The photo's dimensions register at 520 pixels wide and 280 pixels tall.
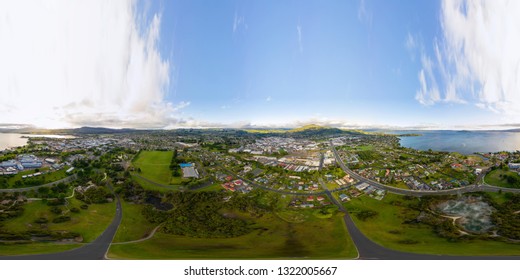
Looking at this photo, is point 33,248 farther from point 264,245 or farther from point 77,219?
point 264,245

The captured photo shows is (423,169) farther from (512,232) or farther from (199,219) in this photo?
(199,219)

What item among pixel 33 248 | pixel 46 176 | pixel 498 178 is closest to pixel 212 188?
pixel 33 248

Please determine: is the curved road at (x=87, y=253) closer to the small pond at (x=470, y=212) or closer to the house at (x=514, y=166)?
the small pond at (x=470, y=212)

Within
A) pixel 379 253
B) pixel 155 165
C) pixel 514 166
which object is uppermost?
pixel 514 166

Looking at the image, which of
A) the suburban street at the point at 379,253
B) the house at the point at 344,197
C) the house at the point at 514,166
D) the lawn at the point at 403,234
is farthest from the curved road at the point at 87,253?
the house at the point at 514,166

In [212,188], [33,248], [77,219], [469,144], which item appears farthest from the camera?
[469,144]

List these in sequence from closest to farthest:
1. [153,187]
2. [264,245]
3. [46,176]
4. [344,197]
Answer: [264,245] < [344,197] < [153,187] < [46,176]

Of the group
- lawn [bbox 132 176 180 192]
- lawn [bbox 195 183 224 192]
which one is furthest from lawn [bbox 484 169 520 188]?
lawn [bbox 132 176 180 192]
